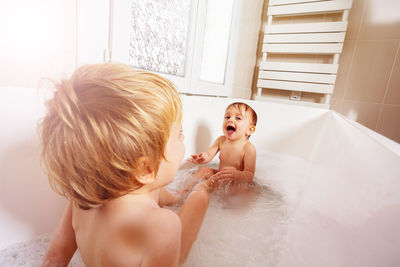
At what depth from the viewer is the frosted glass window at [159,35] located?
1.12 metres

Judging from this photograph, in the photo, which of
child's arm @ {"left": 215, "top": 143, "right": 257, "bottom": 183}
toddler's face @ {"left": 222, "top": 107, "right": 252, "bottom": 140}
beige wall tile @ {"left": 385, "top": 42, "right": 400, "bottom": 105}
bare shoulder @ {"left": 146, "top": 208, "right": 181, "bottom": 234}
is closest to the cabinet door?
toddler's face @ {"left": 222, "top": 107, "right": 252, "bottom": 140}

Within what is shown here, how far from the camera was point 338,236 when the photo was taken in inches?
15.8

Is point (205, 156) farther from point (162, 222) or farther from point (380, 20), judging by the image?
point (380, 20)

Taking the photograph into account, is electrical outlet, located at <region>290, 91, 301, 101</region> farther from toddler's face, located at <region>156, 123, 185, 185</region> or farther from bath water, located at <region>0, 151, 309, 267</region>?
toddler's face, located at <region>156, 123, 185, 185</region>

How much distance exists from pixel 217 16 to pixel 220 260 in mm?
1741

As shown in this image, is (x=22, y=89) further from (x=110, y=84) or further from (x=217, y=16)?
(x=217, y=16)

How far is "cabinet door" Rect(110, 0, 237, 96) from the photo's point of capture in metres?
0.97

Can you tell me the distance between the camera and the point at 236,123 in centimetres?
120

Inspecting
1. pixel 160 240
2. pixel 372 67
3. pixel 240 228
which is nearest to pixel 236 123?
pixel 240 228

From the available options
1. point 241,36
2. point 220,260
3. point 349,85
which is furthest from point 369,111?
point 220,260

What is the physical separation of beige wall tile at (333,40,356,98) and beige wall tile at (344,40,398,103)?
0.11ft

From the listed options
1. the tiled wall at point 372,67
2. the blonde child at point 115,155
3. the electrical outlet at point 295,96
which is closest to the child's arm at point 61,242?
the blonde child at point 115,155

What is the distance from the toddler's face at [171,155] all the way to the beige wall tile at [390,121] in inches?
92.6

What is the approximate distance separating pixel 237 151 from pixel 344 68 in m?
1.74
